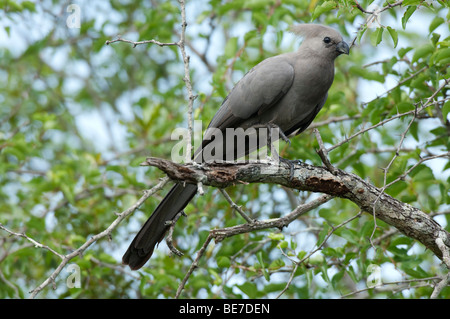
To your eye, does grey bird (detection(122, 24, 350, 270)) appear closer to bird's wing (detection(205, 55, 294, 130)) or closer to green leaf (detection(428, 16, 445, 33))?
bird's wing (detection(205, 55, 294, 130))

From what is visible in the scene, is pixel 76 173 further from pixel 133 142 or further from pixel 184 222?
pixel 184 222

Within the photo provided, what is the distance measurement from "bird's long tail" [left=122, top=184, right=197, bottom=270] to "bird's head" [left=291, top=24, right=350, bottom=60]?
168 cm

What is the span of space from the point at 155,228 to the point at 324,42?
221cm

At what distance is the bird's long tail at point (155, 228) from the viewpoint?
13.8 ft

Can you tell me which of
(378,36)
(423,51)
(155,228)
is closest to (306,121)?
(423,51)

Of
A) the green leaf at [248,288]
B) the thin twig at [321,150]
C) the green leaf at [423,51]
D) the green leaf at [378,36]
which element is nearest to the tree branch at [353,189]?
the thin twig at [321,150]

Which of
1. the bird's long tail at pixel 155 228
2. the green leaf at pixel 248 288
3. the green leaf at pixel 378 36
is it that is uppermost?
the green leaf at pixel 378 36

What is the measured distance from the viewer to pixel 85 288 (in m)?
5.23

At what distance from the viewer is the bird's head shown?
4719 mm

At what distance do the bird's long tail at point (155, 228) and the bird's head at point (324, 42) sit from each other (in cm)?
168

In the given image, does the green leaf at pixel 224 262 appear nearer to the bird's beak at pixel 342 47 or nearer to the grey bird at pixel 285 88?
the grey bird at pixel 285 88

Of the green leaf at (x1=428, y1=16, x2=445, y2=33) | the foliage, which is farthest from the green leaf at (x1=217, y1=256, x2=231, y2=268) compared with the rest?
the green leaf at (x1=428, y1=16, x2=445, y2=33)

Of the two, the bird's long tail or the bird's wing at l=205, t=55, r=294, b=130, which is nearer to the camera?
the bird's long tail

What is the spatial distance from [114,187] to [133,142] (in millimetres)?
902
